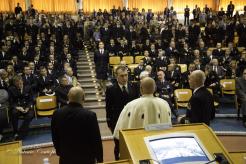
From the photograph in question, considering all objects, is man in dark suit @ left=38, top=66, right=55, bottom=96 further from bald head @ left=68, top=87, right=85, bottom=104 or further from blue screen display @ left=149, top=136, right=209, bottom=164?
blue screen display @ left=149, top=136, right=209, bottom=164

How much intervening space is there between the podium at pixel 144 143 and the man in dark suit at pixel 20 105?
4681mm

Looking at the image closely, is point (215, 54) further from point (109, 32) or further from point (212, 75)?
point (109, 32)

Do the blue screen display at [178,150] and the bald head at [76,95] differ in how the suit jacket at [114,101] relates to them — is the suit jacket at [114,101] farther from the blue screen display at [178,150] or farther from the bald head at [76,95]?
the blue screen display at [178,150]

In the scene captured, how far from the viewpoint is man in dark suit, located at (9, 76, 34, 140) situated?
655cm

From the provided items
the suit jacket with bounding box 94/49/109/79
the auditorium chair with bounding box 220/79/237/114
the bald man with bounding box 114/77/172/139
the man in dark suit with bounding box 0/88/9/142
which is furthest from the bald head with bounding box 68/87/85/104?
the suit jacket with bounding box 94/49/109/79

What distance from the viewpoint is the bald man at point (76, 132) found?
9.93 feet

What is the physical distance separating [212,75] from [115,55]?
410 cm

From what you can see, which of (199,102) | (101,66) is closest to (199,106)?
(199,102)

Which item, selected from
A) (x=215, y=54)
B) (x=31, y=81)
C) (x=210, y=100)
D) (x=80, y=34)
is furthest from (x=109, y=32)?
(x=210, y=100)

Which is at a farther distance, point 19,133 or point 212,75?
point 212,75

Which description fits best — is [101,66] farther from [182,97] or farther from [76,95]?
[76,95]

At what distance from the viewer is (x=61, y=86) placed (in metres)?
7.35

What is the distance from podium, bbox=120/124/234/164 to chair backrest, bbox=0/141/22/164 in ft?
3.89

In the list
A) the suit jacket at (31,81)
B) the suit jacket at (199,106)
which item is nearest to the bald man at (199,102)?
the suit jacket at (199,106)
